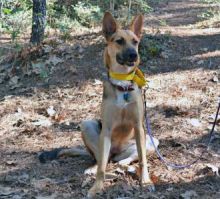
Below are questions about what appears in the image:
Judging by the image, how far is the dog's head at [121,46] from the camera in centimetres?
495

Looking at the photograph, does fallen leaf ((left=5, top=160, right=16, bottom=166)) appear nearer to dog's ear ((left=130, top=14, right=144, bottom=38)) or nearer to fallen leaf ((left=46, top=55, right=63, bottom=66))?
dog's ear ((left=130, top=14, right=144, bottom=38))

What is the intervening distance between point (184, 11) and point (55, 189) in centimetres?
1425

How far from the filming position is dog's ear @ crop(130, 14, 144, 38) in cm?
527

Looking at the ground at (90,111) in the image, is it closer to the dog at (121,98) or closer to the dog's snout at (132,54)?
the dog at (121,98)

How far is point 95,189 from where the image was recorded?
4.93 metres

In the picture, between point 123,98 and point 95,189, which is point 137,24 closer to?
point 123,98

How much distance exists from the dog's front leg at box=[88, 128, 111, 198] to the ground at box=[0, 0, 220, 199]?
0.37 ft

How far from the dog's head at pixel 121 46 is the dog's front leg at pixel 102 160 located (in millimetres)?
759

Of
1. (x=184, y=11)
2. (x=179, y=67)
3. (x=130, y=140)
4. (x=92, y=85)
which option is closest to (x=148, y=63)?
(x=179, y=67)

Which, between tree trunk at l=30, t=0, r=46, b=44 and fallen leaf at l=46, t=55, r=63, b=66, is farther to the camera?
tree trunk at l=30, t=0, r=46, b=44

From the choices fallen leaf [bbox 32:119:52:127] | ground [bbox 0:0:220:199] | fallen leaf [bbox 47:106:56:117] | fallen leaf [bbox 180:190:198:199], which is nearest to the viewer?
fallen leaf [bbox 180:190:198:199]

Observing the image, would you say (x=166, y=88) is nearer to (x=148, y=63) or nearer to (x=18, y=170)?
(x=148, y=63)

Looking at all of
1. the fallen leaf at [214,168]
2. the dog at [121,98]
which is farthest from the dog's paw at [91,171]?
the fallen leaf at [214,168]

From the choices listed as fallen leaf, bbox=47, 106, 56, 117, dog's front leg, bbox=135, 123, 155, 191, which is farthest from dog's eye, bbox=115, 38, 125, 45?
fallen leaf, bbox=47, 106, 56, 117
